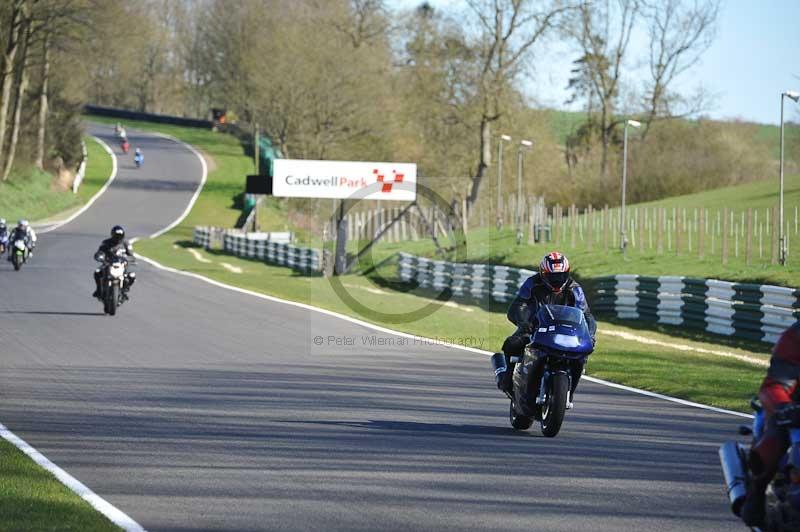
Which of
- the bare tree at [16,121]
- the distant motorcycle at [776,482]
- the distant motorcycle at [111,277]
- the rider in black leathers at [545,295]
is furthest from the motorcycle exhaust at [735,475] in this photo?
the bare tree at [16,121]

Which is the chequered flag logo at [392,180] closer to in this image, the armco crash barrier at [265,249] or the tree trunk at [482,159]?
the armco crash barrier at [265,249]

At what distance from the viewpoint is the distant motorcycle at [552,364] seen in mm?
10070

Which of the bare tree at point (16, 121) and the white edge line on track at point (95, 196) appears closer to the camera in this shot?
the white edge line on track at point (95, 196)

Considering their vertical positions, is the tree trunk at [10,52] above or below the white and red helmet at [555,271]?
above

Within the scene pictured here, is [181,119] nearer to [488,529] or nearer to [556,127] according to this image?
[556,127]

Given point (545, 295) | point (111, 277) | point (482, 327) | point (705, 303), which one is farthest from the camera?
point (705, 303)

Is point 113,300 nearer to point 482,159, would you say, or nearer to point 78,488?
point 78,488

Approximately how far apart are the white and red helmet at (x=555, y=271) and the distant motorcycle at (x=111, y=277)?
45.7 ft

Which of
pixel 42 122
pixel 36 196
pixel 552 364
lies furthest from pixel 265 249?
pixel 552 364

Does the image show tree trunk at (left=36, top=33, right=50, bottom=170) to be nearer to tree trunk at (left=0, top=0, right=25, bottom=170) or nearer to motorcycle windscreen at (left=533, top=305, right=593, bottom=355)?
tree trunk at (left=0, top=0, right=25, bottom=170)

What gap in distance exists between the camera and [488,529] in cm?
694

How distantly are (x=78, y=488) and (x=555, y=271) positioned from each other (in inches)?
180

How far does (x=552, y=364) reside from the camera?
10.3 meters

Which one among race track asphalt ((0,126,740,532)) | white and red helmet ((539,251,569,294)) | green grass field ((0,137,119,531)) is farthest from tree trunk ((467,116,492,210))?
green grass field ((0,137,119,531))
